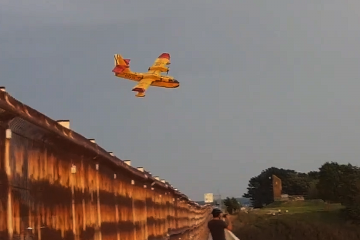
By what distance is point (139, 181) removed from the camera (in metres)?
10.4

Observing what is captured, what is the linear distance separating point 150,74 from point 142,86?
5.41m

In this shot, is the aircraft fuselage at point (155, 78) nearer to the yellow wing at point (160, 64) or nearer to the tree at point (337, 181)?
the yellow wing at point (160, 64)

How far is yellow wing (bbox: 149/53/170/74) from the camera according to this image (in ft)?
198

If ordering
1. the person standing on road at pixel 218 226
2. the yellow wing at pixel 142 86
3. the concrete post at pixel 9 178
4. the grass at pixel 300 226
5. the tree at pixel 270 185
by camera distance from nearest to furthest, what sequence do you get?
the concrete post at pixel 9 178, the person standing on road at pixel 218 226, the yellow wing at pixel 142 86, the grass at pixel 300 226, the tree at pixel 270 185

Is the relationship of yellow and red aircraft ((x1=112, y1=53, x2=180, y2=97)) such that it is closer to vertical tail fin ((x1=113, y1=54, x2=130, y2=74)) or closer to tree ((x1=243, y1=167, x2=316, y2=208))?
vertical tail fin ((x1=113, y1=54, x2=130, y2=74))

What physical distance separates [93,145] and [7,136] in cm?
Result: 246

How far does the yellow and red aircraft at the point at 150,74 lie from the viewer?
181 ft

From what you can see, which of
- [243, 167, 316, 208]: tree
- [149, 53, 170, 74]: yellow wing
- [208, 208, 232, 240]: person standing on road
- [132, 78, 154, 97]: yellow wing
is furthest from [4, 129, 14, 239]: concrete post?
[243, 167, 316, 208]: tree

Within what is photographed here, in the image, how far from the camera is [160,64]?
61.1 metres

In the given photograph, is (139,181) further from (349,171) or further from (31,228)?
(349,171)

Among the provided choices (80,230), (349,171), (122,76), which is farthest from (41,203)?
(349,171)

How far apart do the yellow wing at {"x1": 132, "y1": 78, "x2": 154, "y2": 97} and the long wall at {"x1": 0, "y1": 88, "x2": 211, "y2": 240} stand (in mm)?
39690

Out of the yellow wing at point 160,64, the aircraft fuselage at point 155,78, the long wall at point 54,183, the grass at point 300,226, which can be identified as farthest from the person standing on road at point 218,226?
the grass at point 300,226

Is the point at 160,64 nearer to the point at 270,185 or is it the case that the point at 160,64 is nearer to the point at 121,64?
the point at 121,64
